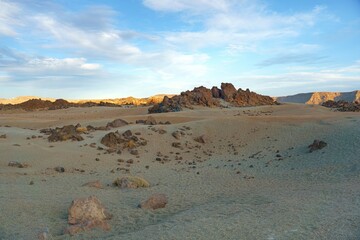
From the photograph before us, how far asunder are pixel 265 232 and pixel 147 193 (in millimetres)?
3775

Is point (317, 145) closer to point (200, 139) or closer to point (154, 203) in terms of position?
point (200, 139)

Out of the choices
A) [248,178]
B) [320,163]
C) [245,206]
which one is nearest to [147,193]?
[245,206]

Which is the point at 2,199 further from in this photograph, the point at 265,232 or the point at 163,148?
the point at 163,148

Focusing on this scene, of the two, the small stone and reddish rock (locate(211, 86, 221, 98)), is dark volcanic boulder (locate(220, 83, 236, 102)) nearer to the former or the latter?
reddish rock (locate(211, 86, 221, 98))

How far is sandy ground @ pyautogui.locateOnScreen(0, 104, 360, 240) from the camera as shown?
5.89 meters

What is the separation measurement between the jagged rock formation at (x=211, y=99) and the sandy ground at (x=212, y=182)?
36.4 ft

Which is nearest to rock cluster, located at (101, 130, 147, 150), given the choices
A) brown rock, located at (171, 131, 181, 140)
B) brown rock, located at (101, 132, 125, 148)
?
brown rock, located at (101, 132, 125, 148)

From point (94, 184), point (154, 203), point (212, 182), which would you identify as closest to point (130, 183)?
point (94, 184)

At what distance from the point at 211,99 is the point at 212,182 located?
22.5m

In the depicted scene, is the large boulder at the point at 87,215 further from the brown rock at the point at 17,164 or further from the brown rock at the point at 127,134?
the brown rock at the point at 127,134

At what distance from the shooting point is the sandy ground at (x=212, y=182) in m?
5.89

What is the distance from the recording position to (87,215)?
246 inches

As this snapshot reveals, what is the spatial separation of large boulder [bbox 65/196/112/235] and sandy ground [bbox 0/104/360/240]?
0.57ft

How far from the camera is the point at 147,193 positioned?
8812 mm
